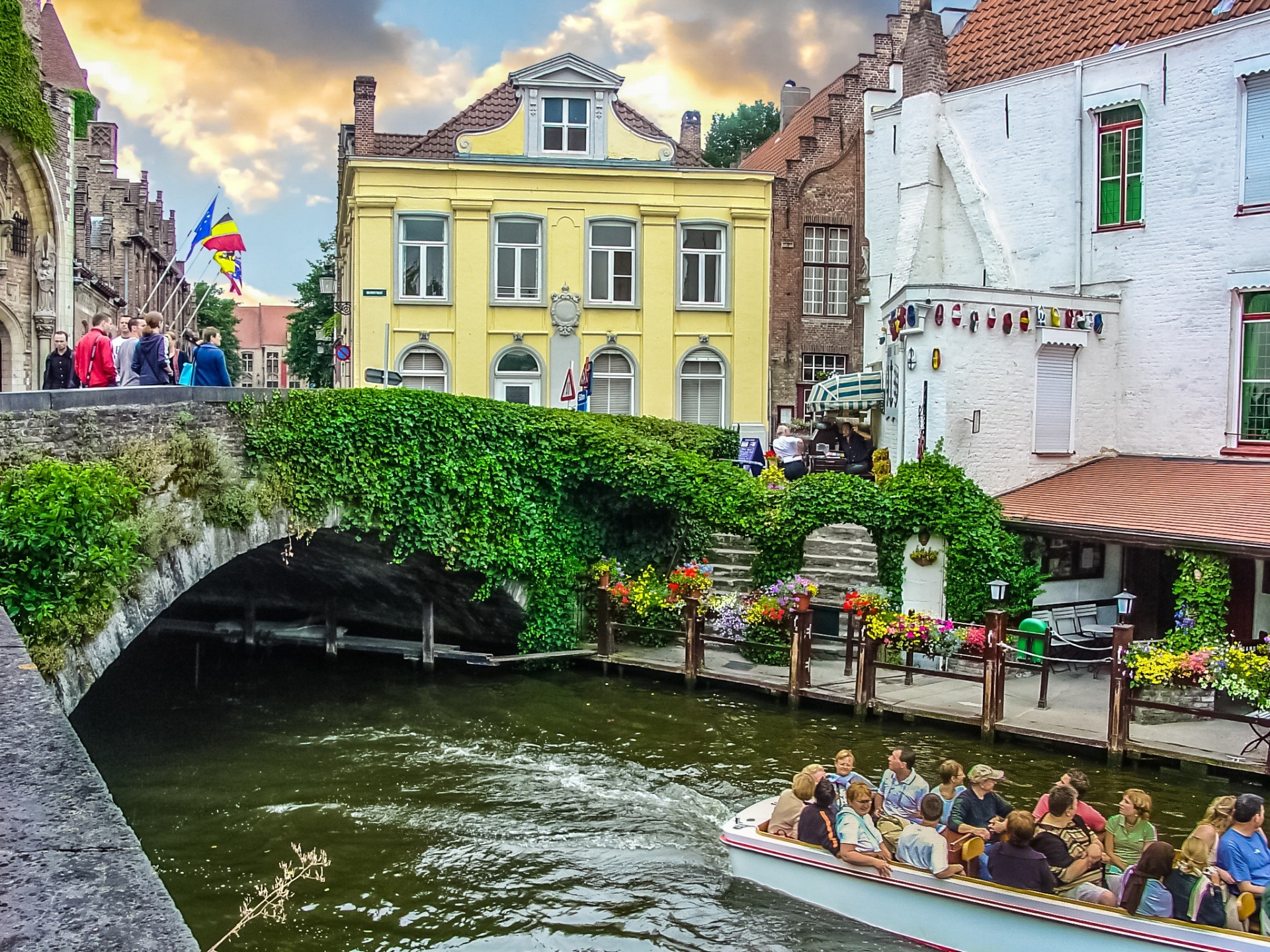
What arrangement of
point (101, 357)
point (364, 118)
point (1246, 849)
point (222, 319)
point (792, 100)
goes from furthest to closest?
1. point (222, 319)
2. point (792, 100)
3. point (364, 118)
4. point (101, 357)
5. point (1246, 849)

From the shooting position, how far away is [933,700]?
55.9ft

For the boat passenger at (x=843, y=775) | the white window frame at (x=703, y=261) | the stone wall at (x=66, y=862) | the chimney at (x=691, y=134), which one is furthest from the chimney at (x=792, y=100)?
the stone wall at (x=66, y=862)

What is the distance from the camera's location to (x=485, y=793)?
1387 cm

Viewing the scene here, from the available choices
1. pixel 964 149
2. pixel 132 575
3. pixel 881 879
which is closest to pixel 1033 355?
pixel 964 149

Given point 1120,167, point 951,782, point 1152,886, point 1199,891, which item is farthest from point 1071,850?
point 1120,167

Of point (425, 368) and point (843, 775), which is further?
point (425, 368)

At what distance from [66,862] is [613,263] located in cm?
2701

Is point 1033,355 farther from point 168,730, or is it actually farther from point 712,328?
point 168,730

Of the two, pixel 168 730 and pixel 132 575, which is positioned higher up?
pixel 132 575

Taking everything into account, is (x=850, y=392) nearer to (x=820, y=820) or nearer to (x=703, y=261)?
(x=703, y=261)

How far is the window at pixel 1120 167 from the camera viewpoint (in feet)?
67.6

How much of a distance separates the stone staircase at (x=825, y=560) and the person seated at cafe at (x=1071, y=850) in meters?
10.5

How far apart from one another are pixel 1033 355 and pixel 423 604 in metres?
11.8

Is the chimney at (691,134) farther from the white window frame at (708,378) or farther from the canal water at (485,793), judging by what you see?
the canal water at (485,793)
